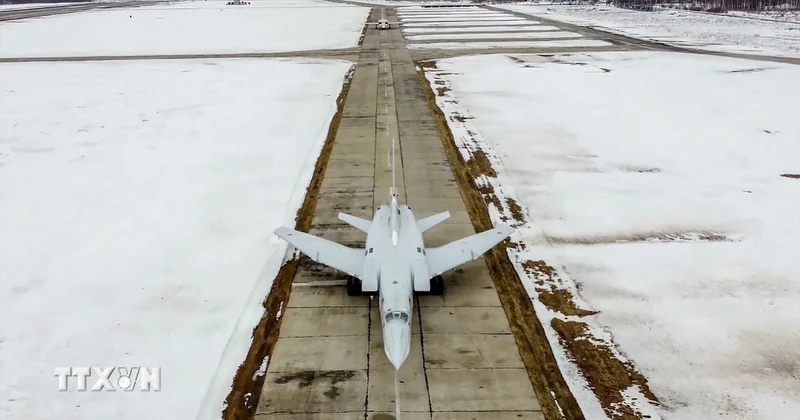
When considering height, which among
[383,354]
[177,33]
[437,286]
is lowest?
[383,354]

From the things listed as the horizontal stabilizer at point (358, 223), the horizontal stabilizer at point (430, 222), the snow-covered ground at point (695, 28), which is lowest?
the horizontal stabilizer at point (430, 222)

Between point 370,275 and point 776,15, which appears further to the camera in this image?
point 776,15

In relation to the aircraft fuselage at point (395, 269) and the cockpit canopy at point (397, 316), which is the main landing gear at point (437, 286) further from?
the cockpit canopy at point (397, 316)

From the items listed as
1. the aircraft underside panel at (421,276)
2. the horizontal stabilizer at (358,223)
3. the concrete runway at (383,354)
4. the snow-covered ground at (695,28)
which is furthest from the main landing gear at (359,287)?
the snow-covered ground at (695,28)

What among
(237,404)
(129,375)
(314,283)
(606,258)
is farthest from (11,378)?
(606,258)

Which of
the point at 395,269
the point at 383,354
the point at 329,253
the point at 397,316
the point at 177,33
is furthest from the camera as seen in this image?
the point at 177,33

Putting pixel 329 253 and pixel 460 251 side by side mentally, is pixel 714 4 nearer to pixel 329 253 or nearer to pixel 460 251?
pixel 460 251

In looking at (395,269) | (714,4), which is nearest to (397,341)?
(395,269)
